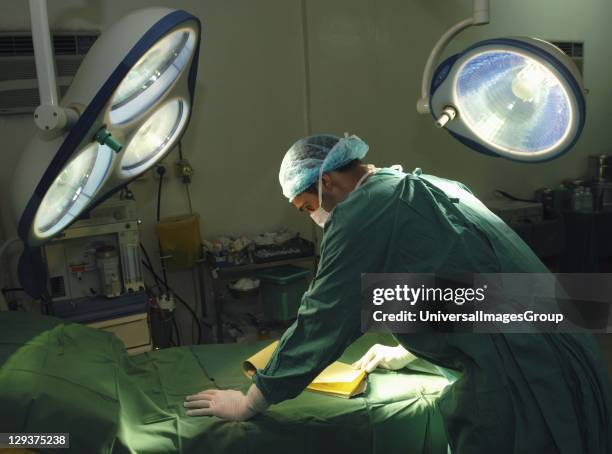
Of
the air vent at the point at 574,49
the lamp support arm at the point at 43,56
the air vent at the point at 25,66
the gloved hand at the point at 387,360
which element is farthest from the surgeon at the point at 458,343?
the air vent at the point at 574,49

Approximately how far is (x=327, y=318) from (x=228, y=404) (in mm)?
456

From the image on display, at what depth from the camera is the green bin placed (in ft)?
9.30

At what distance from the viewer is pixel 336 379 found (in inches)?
69.7

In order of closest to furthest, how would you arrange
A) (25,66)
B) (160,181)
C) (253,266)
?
(25,66) < (253,266) < (160,181)

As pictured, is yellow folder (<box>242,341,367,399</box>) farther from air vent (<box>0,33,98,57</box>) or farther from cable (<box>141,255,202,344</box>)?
air vent (<box>0,33,98,57</box>)

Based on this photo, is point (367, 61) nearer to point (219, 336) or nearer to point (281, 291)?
point (281, 291)

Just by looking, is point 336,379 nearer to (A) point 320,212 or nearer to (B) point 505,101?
(A) point 320,212

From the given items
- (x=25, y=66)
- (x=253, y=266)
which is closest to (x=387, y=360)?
(x=253, y=266)

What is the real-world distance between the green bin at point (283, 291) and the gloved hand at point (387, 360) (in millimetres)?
983

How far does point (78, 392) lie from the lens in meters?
1.51

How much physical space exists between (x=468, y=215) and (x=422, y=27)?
8.05ft

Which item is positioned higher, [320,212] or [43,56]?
[43,56]

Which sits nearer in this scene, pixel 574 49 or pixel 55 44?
pixel 55 44

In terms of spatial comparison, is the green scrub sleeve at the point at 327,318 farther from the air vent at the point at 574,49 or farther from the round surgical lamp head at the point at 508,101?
the air vent at the point at 574,49
